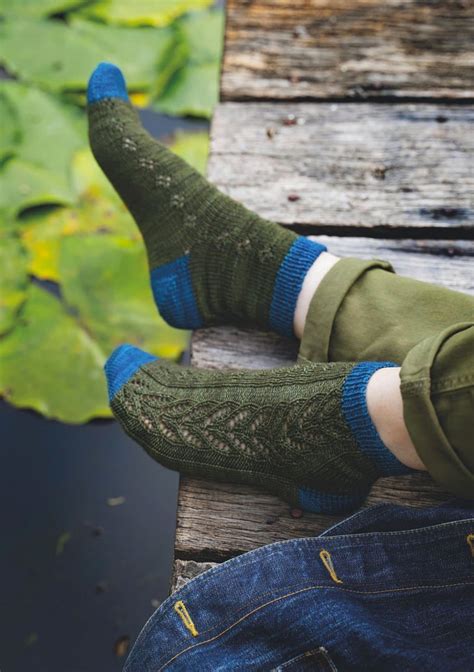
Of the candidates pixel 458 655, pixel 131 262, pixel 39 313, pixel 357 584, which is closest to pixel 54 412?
pixel 39 313

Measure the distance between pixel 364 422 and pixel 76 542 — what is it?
0.72 metres

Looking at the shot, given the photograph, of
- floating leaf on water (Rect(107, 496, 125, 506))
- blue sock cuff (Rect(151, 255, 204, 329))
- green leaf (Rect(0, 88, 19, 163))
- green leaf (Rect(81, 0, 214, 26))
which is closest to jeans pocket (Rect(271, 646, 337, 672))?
blue sock cuff (Rect(151, 255, 204, 329))

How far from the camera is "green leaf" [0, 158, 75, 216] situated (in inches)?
53.0

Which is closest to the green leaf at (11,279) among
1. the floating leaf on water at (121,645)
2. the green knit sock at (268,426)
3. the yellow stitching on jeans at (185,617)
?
the green knit sock at (268,426)

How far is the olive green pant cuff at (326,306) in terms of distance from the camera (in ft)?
2.58

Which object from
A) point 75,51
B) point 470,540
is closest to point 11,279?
point 75,51

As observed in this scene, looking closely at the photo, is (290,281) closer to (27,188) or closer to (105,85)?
(105,85)

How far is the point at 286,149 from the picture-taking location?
1.05m

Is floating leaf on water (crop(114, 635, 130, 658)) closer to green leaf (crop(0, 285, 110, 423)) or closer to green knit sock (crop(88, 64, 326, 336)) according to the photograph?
green leaf (crop(0, 285, 110, 423))

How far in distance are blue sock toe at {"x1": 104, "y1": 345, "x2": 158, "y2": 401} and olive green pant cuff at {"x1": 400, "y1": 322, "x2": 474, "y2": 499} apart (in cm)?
40

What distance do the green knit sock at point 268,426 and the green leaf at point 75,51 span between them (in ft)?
3.16

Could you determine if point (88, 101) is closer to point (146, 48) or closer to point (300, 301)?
point (300, 301)

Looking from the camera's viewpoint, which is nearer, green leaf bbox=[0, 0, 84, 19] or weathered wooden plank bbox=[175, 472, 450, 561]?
weathered wooden plank bbox=[175, 472, 450, 561]

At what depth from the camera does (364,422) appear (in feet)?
2.18
